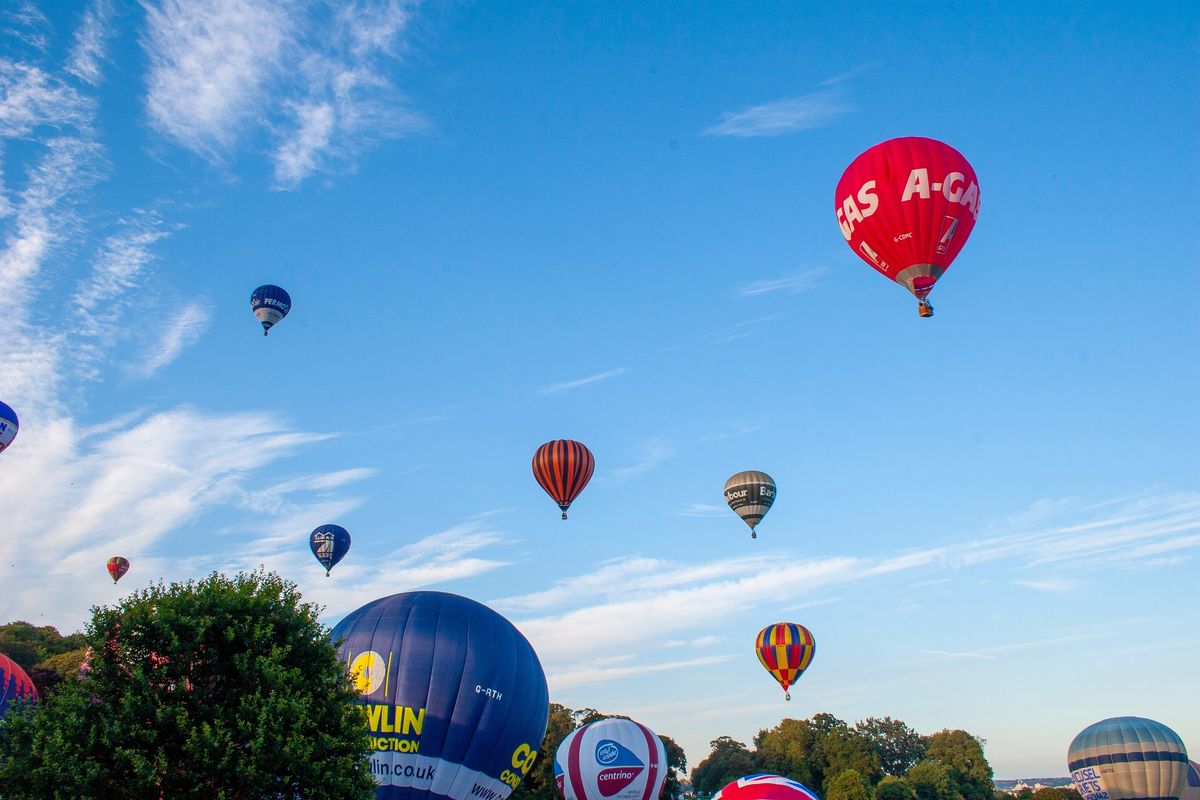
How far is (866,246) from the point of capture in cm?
2605

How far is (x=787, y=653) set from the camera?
1996 inches

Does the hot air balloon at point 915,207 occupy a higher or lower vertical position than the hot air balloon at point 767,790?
higher

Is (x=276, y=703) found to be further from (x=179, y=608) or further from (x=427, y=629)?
(x=427, y=629)

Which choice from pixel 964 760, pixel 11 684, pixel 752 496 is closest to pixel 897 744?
pixel 964 760

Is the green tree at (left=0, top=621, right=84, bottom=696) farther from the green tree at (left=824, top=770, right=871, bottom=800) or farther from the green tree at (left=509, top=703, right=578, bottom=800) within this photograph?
the green tree at (left=824, top=770, right=871, bottom=800)

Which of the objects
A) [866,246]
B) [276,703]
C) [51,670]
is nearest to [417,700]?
[276,703]

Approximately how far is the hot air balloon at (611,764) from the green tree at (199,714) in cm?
2503

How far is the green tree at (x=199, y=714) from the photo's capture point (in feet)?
54.0

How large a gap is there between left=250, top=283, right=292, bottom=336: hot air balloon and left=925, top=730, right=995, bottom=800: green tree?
7946cm

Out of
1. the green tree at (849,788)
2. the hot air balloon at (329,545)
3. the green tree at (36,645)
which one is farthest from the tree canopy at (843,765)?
the green tree at (36,645)

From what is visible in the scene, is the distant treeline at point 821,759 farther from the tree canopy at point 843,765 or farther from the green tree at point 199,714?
the green tree at point 199,714

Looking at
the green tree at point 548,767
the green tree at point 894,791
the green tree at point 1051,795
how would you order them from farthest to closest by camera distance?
the green tree at point 1051,795 → the green tree at point 894,791 → the green tree at point 548,767

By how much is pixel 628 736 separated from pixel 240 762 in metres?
29.0

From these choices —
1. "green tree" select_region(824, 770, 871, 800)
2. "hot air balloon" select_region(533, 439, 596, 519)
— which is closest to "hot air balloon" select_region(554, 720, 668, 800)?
"hot air balloon" select_region(533, 439, 596, 519)
